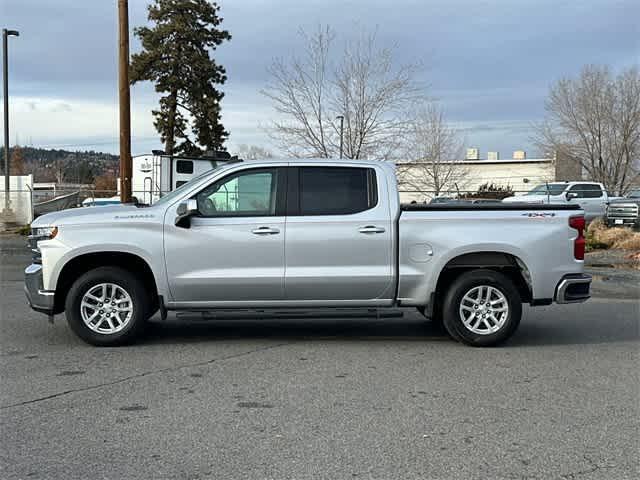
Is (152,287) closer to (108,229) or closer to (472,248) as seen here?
(108,229)

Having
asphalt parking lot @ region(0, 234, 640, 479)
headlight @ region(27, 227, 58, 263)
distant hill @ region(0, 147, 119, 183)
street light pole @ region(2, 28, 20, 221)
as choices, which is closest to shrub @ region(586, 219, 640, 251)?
asphalt parking lot @ region(0, 234, 640, 479)

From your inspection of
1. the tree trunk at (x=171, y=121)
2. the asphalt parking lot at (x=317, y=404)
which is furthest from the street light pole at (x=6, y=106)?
the asphalt parking lot at (x=317, y=404)

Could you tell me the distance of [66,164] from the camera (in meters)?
107

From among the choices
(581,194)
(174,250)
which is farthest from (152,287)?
(581,194)

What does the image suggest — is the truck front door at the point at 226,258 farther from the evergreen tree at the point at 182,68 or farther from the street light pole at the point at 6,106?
the evergreen tree at the point at 182,68

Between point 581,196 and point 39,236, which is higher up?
point 581,196

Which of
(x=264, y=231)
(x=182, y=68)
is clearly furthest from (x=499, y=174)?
(x=264, y=231)

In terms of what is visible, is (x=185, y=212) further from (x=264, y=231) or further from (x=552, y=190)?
(x=552, y=190)

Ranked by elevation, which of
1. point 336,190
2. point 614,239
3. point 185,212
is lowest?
point 614,239

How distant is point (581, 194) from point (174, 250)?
22940mm

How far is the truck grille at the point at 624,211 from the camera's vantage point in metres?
23.4

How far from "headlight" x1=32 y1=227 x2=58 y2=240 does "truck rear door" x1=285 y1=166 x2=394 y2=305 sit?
2.35 meters

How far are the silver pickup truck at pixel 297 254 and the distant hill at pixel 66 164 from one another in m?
82.0

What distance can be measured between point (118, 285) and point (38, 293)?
826 mm
